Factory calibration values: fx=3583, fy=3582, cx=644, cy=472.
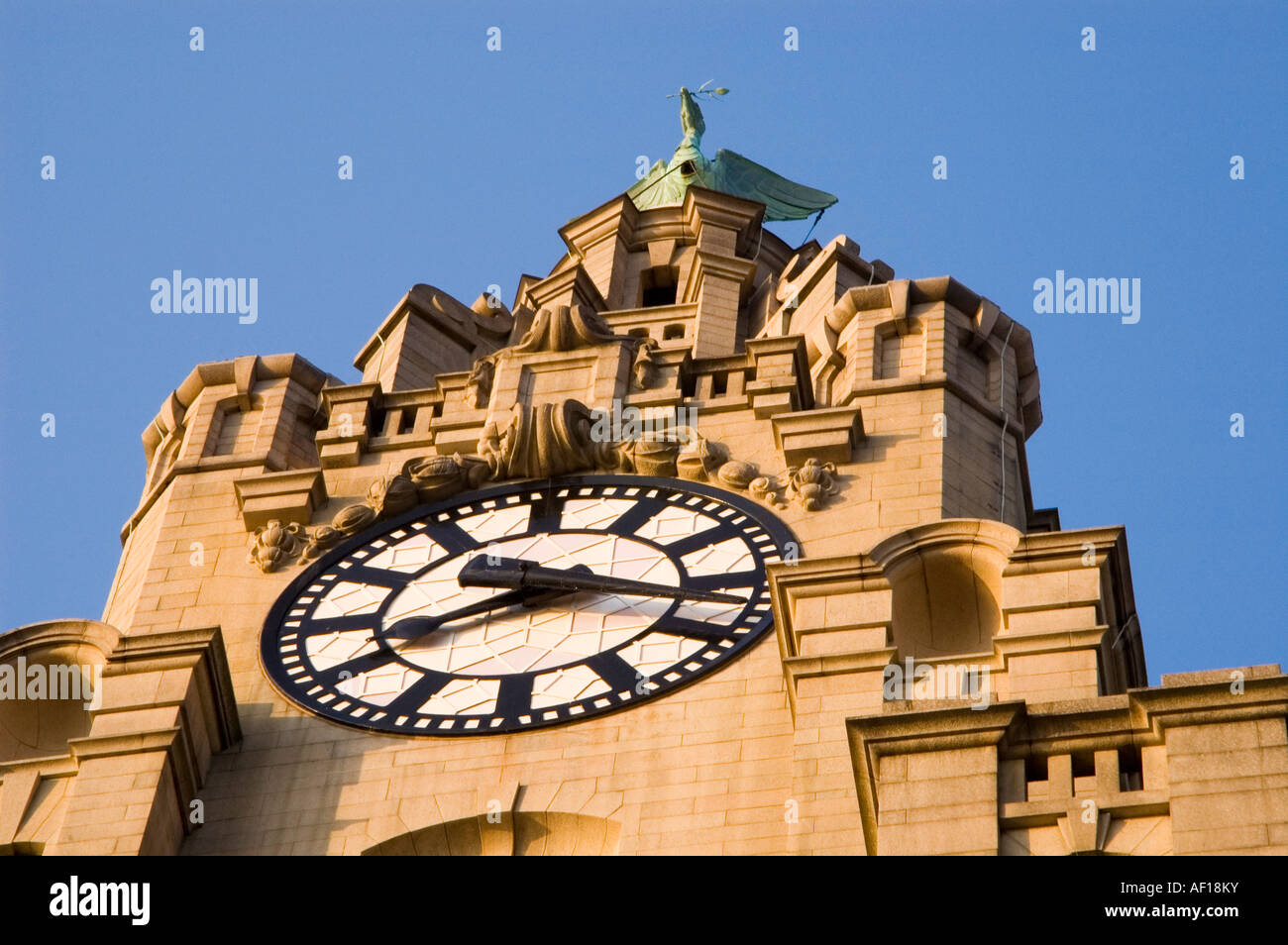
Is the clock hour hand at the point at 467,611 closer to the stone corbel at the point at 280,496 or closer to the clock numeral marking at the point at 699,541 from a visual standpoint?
the clock numeral marking at the point at 699,541

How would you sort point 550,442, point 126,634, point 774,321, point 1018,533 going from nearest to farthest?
point 1018,533
point 126,634
point 550,442
point 774,321

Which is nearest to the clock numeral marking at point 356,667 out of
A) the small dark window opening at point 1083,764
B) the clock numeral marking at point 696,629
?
the clock numeral marking at point 696,629

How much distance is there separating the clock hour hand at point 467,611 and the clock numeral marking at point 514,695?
3.69ft

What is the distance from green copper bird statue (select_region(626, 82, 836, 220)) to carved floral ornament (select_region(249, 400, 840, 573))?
48.9ft

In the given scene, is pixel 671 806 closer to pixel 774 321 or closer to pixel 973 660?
pixel 973 660

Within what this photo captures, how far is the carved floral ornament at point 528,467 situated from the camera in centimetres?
3428

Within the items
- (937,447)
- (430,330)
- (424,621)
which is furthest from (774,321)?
(424,621)

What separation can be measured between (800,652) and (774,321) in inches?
449

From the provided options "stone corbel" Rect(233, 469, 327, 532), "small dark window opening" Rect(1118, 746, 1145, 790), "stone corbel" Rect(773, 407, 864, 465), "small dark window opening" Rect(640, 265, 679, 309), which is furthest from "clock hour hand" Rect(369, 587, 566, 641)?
"small dark window opening" Rect(640, 265, 679, 309)

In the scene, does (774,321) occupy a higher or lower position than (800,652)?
higher

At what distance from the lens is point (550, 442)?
35000 millimetres

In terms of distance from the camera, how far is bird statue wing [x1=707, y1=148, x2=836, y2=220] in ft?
166

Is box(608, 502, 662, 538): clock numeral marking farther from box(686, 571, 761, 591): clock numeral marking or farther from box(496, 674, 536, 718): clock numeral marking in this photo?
box(496, 674, 536, 718): clock numeral marking
